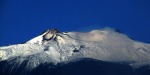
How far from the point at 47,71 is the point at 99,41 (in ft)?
58.6

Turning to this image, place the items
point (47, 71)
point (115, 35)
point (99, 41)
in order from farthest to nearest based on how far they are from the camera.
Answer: point (115, 35) < point (99, 41) < point (47, 71)

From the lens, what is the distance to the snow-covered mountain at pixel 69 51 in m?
90.6

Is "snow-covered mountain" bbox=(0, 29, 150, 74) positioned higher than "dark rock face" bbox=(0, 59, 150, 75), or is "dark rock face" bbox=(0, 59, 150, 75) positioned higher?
"snow-covered mountain" bbox=(0, 29, 150, 74)

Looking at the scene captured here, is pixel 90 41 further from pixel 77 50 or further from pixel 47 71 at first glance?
pixel 47 71

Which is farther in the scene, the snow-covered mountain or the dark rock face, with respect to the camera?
the snow-covered mountain

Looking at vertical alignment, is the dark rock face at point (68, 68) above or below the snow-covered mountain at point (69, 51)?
below

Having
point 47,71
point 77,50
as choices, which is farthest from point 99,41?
point 47,71

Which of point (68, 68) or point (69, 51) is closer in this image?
point (68, 68)

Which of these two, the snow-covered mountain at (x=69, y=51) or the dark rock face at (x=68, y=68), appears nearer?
the dark rock face at (x=68, y=68)

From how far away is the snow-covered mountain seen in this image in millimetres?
90625

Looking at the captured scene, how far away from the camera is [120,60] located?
312ft

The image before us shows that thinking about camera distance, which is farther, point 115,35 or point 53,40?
point 115,35

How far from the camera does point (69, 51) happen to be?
305 feet

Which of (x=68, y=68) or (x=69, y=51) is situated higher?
(x=69, y=51)
